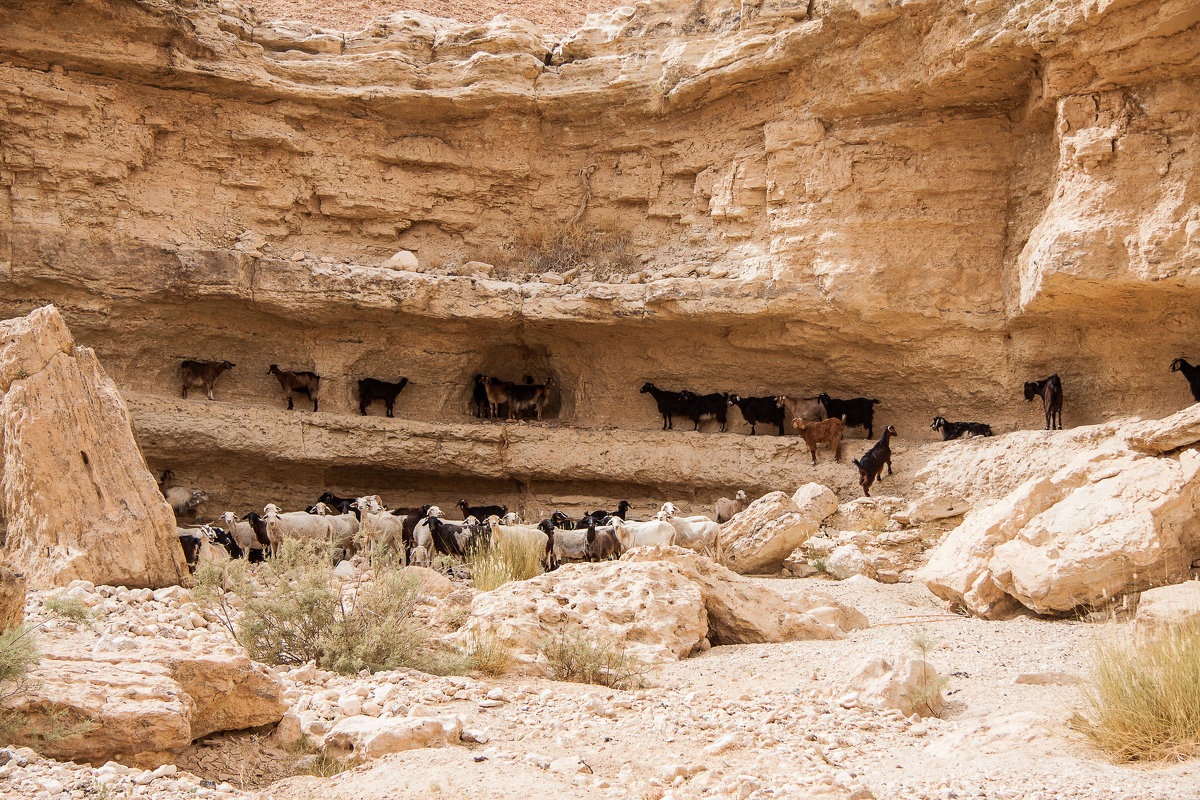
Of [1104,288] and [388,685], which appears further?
[1104,288]

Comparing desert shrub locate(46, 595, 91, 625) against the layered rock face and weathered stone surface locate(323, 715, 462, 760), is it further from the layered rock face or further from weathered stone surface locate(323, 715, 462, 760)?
the layered rock face

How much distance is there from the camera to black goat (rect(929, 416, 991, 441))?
13758mm

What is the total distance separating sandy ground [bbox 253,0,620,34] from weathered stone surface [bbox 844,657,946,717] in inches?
733

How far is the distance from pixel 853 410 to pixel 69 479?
11098 millimetres

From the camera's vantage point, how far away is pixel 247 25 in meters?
15.5

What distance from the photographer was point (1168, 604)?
6.38 m

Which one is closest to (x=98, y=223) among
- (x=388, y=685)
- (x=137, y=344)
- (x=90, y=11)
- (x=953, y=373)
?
(x=137, y=344)

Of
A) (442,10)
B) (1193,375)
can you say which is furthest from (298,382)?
(1193,375)

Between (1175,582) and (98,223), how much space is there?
14892 mm

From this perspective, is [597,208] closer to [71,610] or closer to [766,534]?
[766,534]

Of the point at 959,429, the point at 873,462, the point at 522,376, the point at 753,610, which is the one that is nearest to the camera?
the point at 753,610

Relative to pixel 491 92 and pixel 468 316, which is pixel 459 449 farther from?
pixel 491 92

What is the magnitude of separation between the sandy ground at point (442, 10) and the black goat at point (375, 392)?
9444mm

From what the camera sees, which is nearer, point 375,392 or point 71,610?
point 71,610
